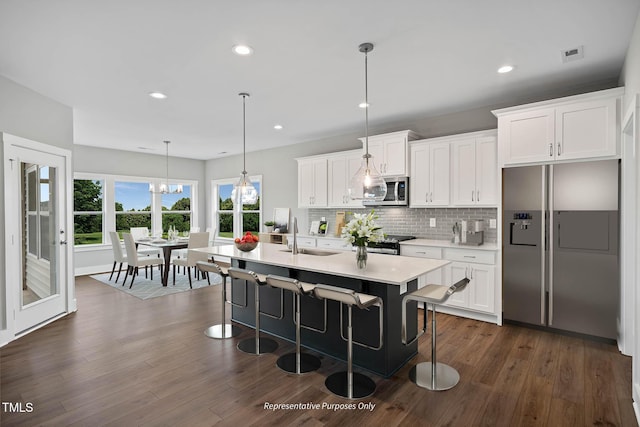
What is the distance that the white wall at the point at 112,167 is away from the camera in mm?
7145

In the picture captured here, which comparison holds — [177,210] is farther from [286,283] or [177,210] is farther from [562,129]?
[562,129]

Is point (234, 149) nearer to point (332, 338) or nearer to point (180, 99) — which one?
point (180, 99)

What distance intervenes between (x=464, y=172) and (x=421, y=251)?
3.90 feet

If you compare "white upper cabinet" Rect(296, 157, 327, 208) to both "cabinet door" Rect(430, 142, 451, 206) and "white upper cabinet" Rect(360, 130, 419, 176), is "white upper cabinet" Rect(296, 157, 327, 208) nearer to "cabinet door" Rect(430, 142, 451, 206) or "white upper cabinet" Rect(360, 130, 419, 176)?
"white upper cabinet" Rect(360, 130, 419, 176)

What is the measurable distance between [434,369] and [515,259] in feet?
6.16

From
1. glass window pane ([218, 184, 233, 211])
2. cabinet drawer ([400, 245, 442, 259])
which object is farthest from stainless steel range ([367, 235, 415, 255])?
glass window pane ([218, 184, 233, 211])

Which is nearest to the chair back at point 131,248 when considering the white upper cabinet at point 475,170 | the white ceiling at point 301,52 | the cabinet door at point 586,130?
the white ceiling at point 301,52

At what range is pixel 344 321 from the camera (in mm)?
3160

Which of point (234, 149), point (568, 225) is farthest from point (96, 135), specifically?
point (568, 225)

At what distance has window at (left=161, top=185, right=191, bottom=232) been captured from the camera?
28.2 ft

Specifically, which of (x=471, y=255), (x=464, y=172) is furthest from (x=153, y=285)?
(x=464, y=172)

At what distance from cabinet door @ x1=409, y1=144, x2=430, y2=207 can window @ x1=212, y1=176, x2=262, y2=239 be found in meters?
3.92

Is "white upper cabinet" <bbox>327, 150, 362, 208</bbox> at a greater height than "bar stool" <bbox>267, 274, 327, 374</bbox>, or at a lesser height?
greater

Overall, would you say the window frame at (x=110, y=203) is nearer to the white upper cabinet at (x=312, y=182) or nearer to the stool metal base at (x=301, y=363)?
the white upper cabinet at (x=312, y=182)
